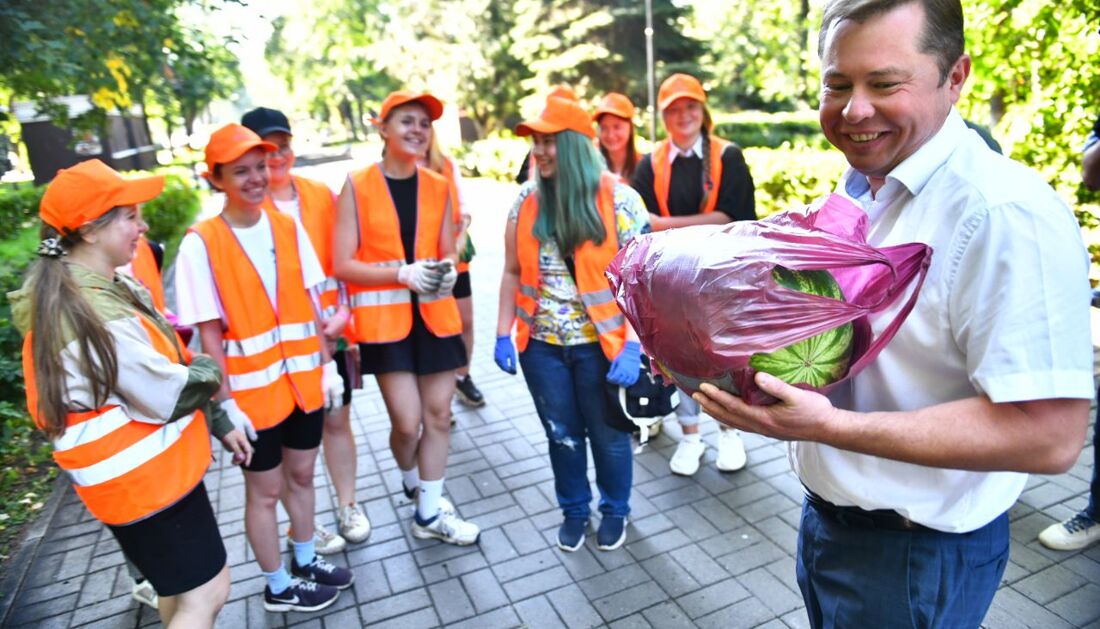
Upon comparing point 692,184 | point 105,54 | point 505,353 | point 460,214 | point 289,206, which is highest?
point 105,54

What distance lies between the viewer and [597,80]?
23.1 metres

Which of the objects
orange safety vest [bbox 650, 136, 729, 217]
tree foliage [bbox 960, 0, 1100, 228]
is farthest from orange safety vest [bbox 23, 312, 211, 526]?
tree foliage [bbox 960, 0, 1100, 228]

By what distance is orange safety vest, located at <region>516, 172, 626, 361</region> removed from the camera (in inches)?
126

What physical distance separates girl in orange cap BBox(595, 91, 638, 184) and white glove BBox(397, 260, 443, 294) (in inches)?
73.8

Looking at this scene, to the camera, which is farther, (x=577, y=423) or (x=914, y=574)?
(x=577, y=423)

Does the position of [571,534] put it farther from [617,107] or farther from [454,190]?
[617,107]

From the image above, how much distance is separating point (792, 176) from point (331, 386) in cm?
759

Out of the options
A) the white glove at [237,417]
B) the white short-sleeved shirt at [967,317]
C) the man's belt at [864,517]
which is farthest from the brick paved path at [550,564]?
the white short-sleeved shirt at [967,317]

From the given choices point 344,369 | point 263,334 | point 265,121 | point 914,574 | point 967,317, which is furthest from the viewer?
point 265,121

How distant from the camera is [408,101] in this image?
3439 mm

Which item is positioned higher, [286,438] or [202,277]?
[202,277]

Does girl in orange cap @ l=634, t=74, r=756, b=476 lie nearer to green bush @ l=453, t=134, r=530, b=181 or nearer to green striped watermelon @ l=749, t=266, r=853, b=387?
green striped watermelon @ l=749, t=266, r=853, b=387

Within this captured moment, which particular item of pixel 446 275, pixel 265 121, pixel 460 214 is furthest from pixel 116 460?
pixel 460 214

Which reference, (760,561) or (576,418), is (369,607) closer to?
(576,418)
